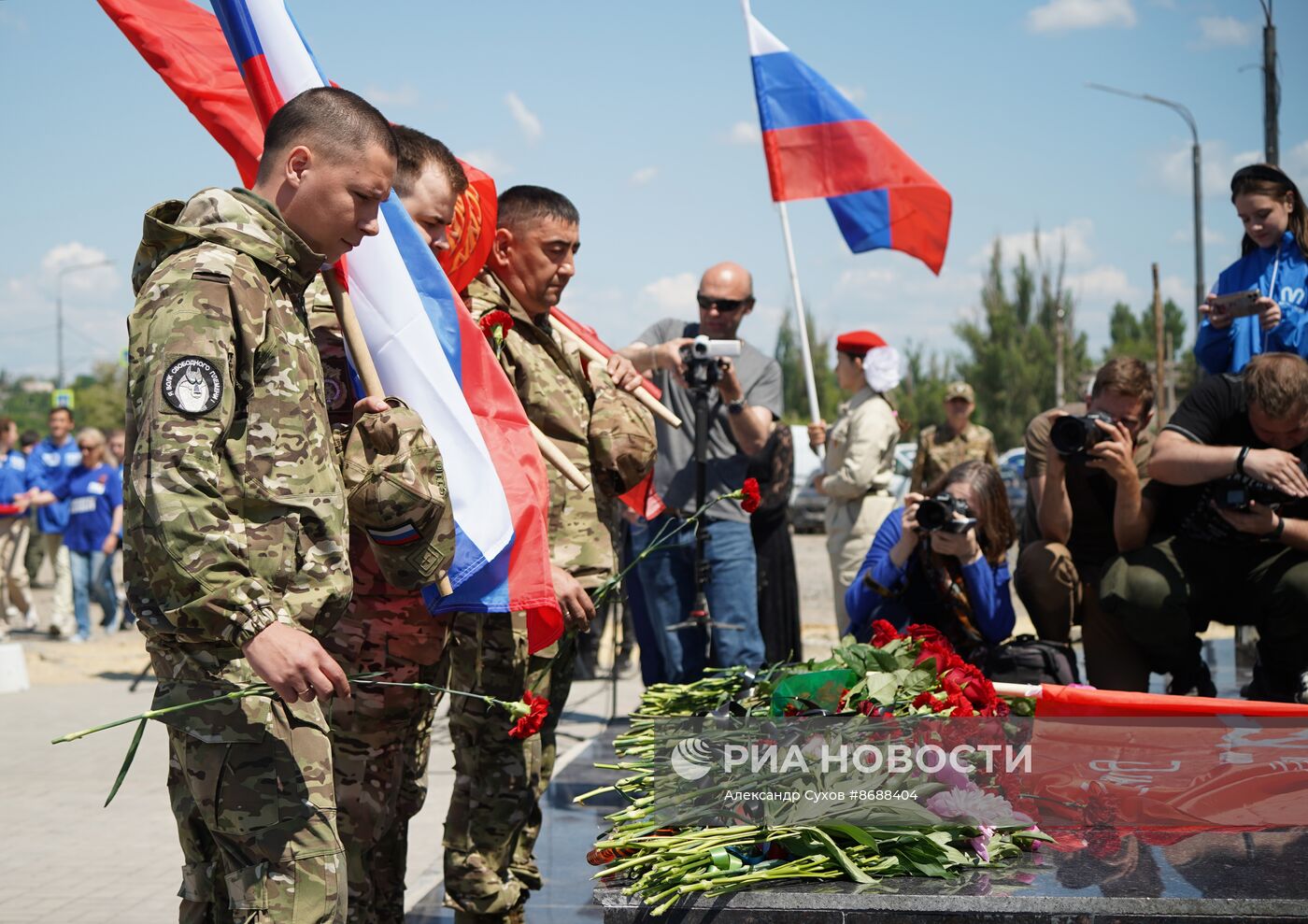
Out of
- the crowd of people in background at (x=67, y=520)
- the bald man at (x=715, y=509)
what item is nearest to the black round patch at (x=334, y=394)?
the bald man at (x=715, y=509)

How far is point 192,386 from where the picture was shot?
8.20ft

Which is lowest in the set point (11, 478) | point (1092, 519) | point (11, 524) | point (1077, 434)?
point (1092, 519)

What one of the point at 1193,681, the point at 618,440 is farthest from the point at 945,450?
the point at 618,440

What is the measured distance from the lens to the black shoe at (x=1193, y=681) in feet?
17.3

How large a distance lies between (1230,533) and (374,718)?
3223 millimetres

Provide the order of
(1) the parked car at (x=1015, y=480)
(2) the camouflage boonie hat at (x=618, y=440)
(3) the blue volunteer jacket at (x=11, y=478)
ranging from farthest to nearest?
1. (1) the parked car at (x=1015, y=480)
2. (3) the blue volunteer jacket at (x=11, y=478)
3. (2) the camouflage boonie hat at (x=618, y=440)

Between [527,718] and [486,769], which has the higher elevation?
[527,718]

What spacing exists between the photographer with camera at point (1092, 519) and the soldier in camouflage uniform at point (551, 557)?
175 centimetres

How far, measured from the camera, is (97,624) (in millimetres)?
15109

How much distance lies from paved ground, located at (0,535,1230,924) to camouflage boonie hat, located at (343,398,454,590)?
180 centimetres

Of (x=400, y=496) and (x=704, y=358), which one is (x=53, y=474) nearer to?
(x=704, y=358)

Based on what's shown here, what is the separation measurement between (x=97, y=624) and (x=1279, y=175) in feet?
42.9

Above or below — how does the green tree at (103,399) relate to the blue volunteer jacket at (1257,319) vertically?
above

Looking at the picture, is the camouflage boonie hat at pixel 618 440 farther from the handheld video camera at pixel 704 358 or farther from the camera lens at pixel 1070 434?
the camera lens at pixel 1070 434
